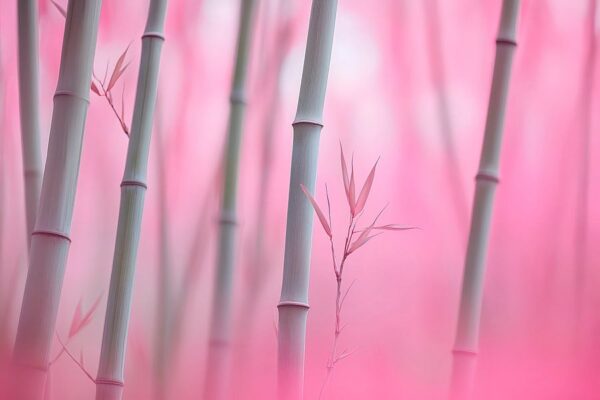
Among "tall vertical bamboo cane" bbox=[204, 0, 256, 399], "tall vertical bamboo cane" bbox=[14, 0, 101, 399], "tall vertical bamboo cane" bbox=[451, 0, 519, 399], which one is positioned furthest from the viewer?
"tall vertical bamboo cane" bbox=[204, 0, 256, 399]

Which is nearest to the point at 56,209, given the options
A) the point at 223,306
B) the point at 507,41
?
the point at 223,306

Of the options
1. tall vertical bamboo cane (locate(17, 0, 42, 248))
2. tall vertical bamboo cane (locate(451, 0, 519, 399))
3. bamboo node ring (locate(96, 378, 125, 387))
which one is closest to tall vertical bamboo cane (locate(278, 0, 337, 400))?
bamboo node ring (locate(96, 378, 125, 387))

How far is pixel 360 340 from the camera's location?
1.19m

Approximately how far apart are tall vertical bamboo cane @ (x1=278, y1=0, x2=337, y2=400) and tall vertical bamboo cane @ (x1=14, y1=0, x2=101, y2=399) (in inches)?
7.5

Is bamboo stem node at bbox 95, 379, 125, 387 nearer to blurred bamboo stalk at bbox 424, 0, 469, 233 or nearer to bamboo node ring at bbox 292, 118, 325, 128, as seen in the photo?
bamboo node ring at bbox 292, 118, 325, 128

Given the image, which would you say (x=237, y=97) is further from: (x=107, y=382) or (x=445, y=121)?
(x=107, y=382)

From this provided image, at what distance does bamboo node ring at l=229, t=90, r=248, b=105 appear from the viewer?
1.22m

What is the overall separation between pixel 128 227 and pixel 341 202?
452 mm

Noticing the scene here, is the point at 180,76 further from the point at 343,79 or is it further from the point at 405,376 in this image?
the point at 405,376

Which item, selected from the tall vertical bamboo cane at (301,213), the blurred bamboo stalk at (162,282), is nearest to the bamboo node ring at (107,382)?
the tall vertical bamboo cane at (301,213)

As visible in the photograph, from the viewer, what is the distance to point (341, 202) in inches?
49.6

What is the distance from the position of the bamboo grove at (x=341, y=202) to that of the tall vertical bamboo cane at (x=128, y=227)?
217mm

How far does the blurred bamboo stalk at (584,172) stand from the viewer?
1192 millimetres

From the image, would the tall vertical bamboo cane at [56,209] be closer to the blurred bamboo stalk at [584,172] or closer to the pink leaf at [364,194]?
the pink leaf at [364,194]
